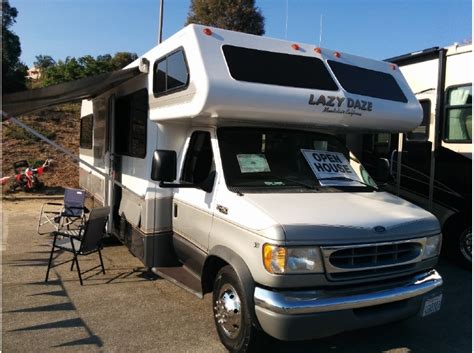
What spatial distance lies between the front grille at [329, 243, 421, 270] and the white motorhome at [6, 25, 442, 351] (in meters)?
0.01

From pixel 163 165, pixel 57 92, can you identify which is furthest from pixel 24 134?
pixel 163 165

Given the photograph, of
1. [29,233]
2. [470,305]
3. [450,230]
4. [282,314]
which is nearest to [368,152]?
[450,230]

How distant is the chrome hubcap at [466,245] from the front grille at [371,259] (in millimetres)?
3381

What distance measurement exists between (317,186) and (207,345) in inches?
70.0

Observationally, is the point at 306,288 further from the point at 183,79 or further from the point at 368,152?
the point at 368,152

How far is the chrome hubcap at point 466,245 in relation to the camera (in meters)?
6.71

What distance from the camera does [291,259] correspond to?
10.9ft

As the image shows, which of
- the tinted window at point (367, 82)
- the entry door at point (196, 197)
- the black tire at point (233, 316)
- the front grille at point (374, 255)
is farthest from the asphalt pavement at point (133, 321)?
the tinted window at point (367, 82)

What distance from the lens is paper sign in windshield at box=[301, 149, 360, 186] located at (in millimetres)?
4535

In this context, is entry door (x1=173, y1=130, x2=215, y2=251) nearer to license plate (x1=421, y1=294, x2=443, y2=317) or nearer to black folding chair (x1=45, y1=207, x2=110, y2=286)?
black folding chair (x1=45, y1=207, x2=110, y2=286)

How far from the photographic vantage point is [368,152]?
27.3 feet

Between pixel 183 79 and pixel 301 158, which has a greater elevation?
pixel 183 79

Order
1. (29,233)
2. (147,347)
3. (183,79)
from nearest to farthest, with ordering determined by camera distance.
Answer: (147,347) < (183,79) < (29,233)

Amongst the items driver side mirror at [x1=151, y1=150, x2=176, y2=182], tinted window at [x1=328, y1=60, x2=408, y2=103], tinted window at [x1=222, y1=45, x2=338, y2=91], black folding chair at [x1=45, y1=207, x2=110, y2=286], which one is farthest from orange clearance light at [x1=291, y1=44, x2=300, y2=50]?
black folding chair at [x1=45, y1=207, x2=110, y2=286]
